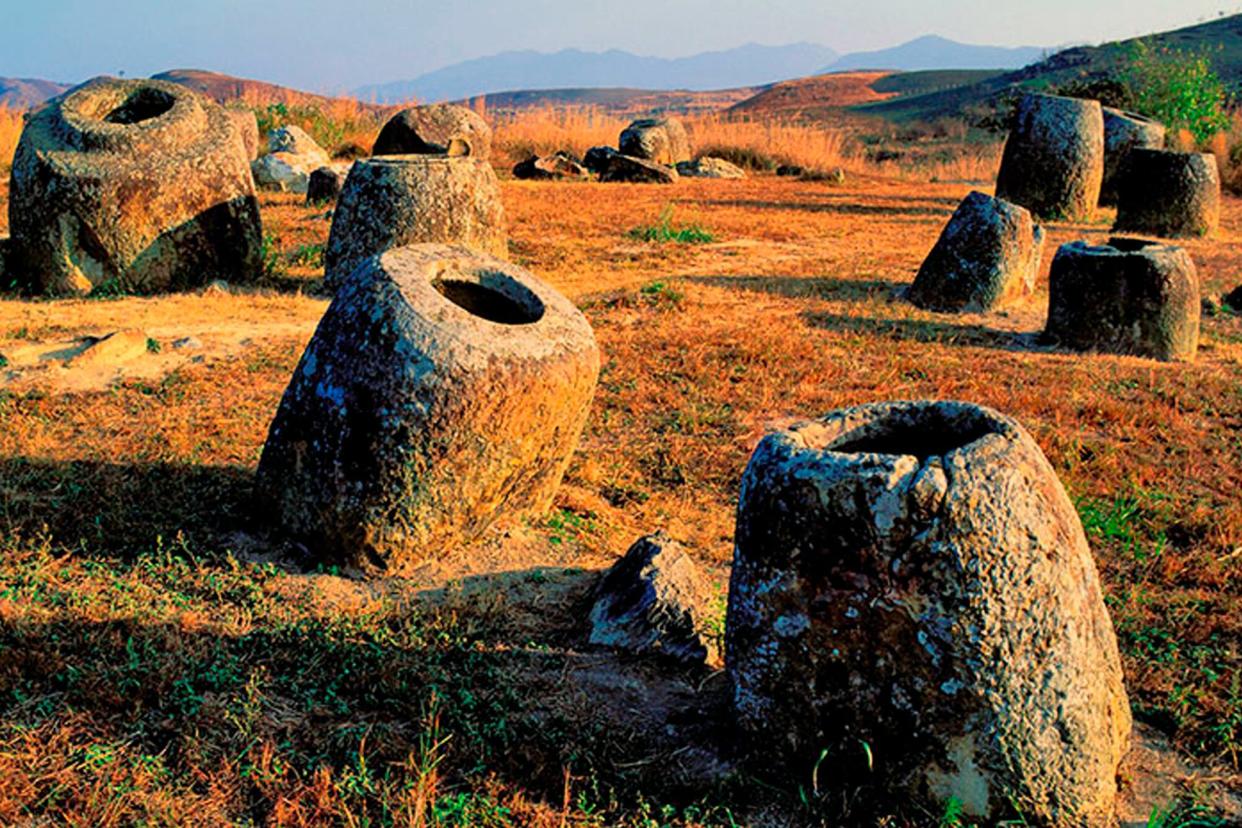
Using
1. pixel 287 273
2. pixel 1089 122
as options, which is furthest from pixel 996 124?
pixel 287 273

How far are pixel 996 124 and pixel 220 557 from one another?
31493 millimetres

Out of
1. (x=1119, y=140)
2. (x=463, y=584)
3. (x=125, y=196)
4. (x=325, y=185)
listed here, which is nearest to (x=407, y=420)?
(x=463, y=584)

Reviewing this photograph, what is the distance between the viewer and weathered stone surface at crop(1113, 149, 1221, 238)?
14742 mm

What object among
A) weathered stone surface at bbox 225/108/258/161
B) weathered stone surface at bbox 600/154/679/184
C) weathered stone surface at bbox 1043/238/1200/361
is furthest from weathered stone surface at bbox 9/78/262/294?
weathered stone surface at bbox 600/154/679/184

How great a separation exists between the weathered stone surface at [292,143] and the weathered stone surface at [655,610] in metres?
15.2

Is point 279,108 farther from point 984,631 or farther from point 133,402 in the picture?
point 984,631

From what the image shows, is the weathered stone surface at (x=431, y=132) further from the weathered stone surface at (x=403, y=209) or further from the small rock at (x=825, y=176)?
the weathered stone surface at (x=403, y=209)

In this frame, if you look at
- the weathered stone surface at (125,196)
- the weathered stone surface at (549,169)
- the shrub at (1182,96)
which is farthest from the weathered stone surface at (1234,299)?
the weathered stone surface at (549,169)

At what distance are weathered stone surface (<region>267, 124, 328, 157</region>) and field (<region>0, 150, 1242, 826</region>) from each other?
911 cm

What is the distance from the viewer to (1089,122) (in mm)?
16188

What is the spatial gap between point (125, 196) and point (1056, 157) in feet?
43.7

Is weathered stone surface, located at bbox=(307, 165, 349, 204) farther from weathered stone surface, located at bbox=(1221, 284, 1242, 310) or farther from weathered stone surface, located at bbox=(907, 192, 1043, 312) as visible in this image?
weathered stone surface, located at bbox=(1221, 284, 1242, 310)

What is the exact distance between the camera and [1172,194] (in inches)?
581

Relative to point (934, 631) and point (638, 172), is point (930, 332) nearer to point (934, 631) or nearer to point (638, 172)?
point (934, 631)
